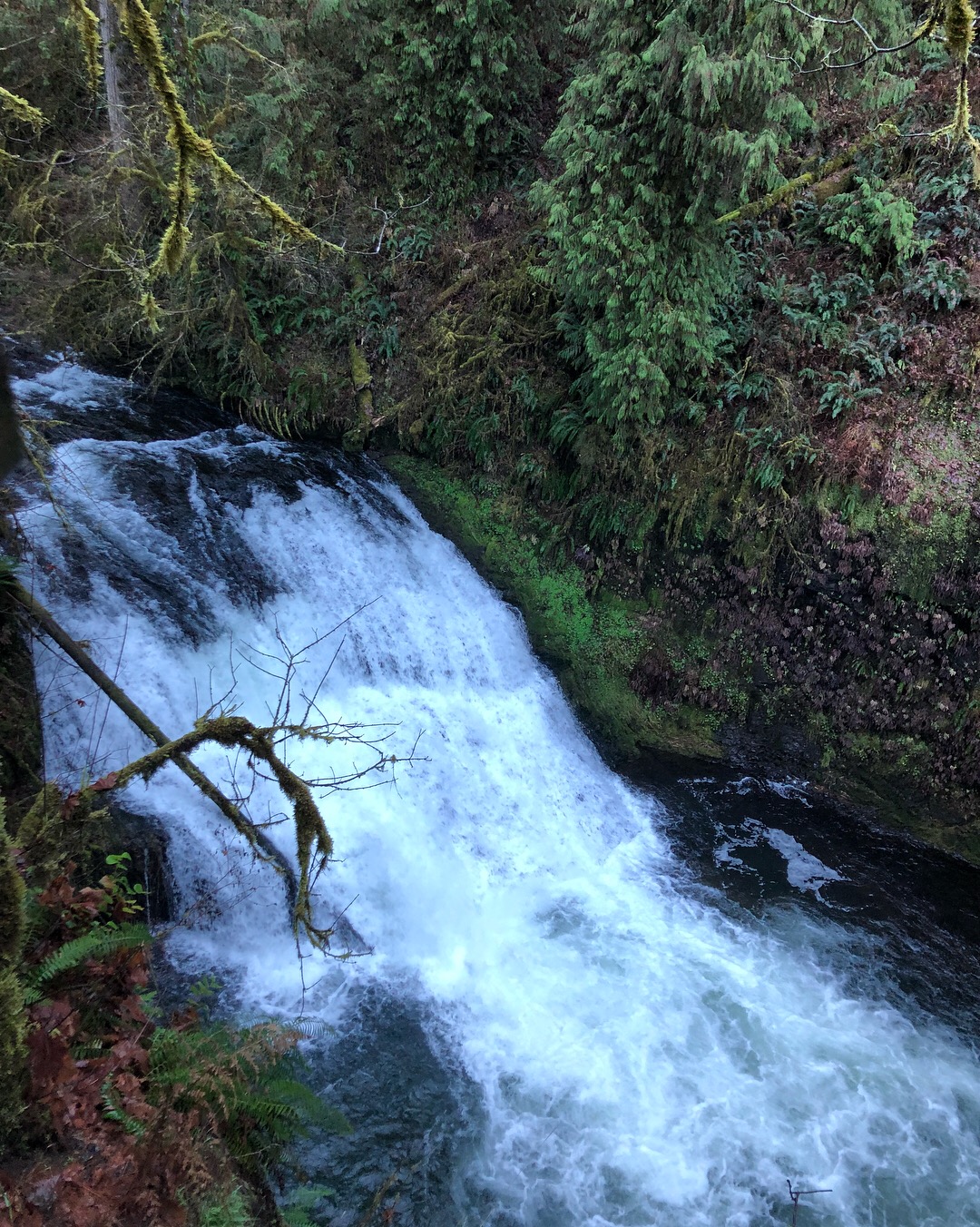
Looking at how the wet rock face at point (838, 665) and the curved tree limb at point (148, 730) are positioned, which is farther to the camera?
the wet rock face at point (838, 665)

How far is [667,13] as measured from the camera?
21.1 feet

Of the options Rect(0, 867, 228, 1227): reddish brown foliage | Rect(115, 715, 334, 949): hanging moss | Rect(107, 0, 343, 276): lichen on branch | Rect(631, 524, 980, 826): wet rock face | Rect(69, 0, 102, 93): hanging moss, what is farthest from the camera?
Rect(631, 524, 980, 826): wet rock face

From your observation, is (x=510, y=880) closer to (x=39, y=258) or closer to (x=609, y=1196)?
(x=609, y=1196)

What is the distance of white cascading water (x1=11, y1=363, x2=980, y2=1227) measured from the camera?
5441mm

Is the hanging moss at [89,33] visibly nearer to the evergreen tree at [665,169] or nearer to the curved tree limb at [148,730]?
the curved tree limb at [148,730]

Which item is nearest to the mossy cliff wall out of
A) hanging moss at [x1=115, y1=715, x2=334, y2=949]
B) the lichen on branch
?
hanging moss at [x1=115, y1=715, x2=334, y2=949]

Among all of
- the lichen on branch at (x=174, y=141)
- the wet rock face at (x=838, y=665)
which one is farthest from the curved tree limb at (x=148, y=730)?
the wet rock face at (x=838, y=665)

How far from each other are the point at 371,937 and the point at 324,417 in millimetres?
A: 7732

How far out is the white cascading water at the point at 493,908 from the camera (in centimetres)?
544

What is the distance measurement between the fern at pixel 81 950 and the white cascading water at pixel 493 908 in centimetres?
183

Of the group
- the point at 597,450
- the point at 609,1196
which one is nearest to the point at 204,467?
the point at 597,450

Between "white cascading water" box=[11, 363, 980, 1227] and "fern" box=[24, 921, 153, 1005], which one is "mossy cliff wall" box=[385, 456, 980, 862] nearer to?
"white cascading water" box=[11, 363, 980, 1227]

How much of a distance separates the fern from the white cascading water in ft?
6.00

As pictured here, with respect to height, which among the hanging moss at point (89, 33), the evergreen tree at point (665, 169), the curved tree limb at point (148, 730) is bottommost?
the curved tree limb at point (148, 730)
